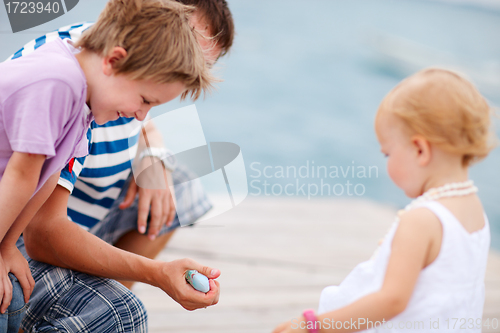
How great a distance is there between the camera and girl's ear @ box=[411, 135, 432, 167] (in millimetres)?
856

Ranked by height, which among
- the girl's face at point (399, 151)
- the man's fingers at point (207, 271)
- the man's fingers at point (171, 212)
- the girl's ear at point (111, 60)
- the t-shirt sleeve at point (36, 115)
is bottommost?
the man's fingers at point (171, 212)

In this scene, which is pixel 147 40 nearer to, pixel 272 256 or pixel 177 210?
pixel 177 210

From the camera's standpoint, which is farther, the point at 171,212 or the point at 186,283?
the point at 171,212

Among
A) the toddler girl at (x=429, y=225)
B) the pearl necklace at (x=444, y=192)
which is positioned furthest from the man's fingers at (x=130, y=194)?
the pearl necklace at (x=444, y=192)

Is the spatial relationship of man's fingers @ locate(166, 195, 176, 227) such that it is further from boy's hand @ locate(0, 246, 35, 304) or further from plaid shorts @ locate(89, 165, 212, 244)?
boy's hand @ locate(0, 246, 35, 304)

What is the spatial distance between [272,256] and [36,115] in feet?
5.05

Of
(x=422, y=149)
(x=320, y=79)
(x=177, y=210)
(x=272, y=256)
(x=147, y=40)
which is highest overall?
(x=147, y=40)

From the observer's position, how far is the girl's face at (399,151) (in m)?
0.88

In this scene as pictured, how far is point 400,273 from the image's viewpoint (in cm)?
81

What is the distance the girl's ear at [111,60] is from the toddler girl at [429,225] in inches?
22.0

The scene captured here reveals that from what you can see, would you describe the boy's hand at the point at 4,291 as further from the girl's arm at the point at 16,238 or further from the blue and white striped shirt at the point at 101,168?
the blue and white striped shirt at the point at 101,168

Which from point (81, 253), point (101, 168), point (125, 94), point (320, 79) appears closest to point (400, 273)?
point (125, 94)

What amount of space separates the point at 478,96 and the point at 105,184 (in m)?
1.07

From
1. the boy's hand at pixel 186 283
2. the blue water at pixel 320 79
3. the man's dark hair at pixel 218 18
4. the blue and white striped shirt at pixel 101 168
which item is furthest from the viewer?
the blue water at pixel 320 79
